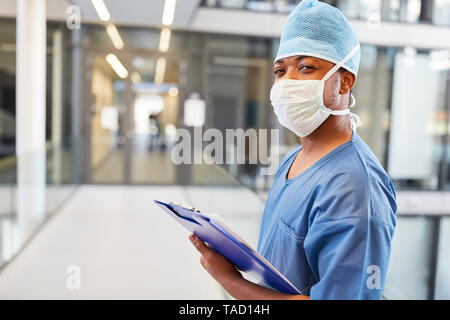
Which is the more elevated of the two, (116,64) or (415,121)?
(116,64)

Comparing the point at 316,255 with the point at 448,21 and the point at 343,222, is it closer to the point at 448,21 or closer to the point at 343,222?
the point at 343,222

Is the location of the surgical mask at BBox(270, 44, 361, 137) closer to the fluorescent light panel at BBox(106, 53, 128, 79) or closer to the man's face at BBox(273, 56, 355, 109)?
the man's face at BBox(273, 56, 355, 109)

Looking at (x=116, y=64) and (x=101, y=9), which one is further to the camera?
(x=116, y=64)

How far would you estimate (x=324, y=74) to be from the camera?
858 mm

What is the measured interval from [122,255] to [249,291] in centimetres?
268

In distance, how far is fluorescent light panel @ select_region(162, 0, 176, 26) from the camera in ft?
4.23

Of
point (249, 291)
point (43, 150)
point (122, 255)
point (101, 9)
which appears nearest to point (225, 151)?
point (122, 255)

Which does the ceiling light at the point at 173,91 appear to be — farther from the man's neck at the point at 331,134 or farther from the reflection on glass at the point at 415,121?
the man's neck at the point at 331,134

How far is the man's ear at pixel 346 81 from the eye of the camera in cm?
87

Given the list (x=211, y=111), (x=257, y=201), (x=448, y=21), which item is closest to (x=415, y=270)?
(x=257, y=201)

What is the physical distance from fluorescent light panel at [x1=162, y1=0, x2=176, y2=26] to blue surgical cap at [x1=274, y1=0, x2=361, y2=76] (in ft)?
1.76

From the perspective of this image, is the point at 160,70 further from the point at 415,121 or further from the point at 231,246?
the point at 231,246

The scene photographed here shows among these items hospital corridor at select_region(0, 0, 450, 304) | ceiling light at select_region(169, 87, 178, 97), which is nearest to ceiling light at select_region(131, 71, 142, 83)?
hospital corridor at select_region(0, 0, 450, 304)
